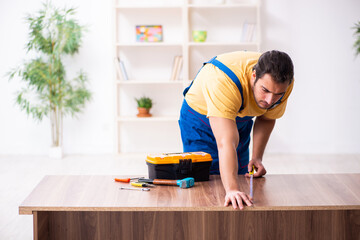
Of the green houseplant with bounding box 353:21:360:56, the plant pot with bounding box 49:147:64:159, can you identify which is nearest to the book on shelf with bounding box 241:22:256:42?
the green houseplant with bounding box 353:21:360:56

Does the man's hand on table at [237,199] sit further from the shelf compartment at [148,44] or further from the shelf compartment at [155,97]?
the shelf compartment at [155,97]

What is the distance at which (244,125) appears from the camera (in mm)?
2561

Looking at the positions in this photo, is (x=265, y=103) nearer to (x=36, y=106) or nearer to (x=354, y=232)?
(x=354, y=232)

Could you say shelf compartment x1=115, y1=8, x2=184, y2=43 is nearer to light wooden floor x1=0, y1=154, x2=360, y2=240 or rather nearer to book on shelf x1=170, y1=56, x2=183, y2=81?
book on shelf x1=170, y1=56, x2=183, y2=81

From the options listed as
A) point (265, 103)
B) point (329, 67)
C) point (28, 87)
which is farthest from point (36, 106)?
point (265, 103)

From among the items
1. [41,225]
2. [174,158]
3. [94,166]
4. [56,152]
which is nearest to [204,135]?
[174,158]

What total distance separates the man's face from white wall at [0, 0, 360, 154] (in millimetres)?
3486

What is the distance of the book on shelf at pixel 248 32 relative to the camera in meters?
5.09

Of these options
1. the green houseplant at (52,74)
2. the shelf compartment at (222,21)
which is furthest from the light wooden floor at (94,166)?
the shelf compartment at (222,21)

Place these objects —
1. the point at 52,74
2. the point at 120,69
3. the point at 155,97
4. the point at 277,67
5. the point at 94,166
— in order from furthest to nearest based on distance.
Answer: the point at 155,97
the point at 120,69
the point at 52,74
the point at 94,166
the point at 277,67

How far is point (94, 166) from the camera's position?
4.93 m

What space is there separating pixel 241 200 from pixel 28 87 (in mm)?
3939

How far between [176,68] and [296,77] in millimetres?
1378

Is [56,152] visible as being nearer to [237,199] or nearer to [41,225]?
[41,225]
